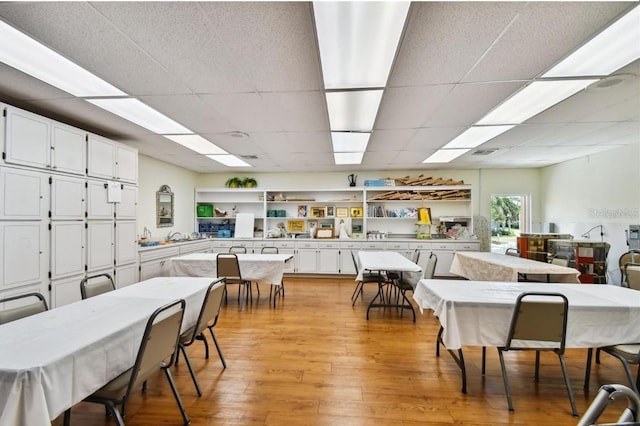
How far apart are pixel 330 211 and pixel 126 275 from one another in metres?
4.43

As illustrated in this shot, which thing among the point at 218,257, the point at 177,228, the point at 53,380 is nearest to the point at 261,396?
the point at 53,380

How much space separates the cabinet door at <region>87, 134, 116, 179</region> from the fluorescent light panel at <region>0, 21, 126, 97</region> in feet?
3.38

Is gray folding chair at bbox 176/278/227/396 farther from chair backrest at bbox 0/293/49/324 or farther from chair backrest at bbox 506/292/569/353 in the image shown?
chair backrest at bbox 506/292/569/353

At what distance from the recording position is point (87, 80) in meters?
2.38

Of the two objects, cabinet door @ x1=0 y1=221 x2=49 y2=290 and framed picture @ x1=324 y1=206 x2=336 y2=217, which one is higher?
framed picture @ x1=324 y1=206 x2=336 y2=217

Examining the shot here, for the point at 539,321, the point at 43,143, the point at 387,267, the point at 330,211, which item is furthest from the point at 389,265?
the point at 43,143

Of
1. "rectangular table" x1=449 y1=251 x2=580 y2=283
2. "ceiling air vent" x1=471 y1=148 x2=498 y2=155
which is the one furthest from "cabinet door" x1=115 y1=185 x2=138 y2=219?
"ceiling air vent" x1=471 y1=148 x2=498 y2=155

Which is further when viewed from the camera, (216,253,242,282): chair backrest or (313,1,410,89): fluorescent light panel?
(216,253,242,282): chair backrest

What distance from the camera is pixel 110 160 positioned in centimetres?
374

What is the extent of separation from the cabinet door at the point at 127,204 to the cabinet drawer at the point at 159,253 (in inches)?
26.6

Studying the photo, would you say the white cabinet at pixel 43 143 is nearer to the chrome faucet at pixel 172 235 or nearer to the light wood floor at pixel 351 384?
the light wood floor at pixel 351 384

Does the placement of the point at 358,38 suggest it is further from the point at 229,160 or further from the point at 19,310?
the point at 229,160

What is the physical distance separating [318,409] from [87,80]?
335 centimetres

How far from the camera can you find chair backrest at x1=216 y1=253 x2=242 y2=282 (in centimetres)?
393
